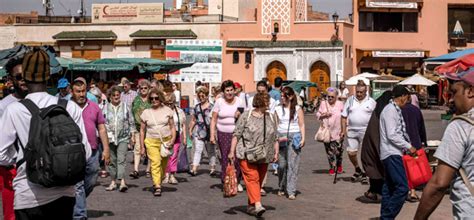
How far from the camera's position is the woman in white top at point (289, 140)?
42.7 ft

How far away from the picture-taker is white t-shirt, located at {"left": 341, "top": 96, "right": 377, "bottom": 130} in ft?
47.2

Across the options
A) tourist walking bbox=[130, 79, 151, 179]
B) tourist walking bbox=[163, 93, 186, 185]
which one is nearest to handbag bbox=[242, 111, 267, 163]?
tourist walking bbox=[163, 93, 186, 185]

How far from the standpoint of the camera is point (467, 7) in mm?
53969

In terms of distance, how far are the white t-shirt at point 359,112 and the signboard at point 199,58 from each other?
73.6 feet

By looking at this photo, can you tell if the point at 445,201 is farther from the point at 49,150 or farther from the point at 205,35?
the point at 205,35

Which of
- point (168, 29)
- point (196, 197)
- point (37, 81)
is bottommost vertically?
point (196, 197)

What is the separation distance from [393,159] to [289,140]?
10.8ft

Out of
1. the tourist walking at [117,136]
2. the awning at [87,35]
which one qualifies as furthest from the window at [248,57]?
the tourist walking at [117,136]

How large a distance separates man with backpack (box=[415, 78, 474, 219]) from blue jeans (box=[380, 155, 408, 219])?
16.0 feet

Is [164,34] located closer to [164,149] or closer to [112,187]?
[112,187]

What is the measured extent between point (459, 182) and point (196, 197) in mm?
8444

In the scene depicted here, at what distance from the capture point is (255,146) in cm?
1129

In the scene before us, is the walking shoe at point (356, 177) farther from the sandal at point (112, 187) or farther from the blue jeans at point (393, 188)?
the blue jeans at point (393, 188)

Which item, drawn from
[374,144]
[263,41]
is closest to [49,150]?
[374,144]
